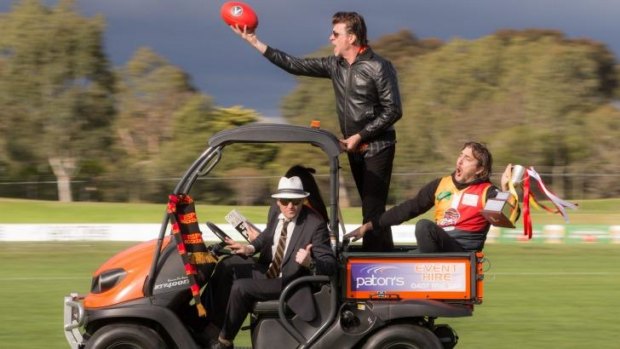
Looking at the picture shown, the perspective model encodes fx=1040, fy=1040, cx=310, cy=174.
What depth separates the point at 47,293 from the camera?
12570 millimetres

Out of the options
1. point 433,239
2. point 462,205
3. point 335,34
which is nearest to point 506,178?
point 462,205

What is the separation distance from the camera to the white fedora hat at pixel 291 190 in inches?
256

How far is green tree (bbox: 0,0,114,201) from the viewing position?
5103 cm

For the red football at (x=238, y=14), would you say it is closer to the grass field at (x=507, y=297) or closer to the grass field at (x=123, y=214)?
the grass field at (x=507, y=297)

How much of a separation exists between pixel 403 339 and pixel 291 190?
1.18 meters

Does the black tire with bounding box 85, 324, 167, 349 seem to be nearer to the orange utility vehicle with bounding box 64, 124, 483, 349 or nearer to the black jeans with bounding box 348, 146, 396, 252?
the orange utility vehicle with bounding box 64, 124, 483, 349

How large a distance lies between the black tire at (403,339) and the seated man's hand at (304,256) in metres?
0.66

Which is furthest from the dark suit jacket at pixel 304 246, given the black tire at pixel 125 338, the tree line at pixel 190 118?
the tree line at pixel 190 118

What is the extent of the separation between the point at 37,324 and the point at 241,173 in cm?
3163

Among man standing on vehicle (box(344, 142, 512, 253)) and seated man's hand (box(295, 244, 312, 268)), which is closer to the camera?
seated man's hand (box(295, 244, 312, 268))

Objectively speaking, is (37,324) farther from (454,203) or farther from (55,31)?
(55,31)

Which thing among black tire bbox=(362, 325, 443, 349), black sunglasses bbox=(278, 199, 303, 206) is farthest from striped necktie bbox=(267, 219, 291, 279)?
black tire bbox=(362, 325, 443, 349)

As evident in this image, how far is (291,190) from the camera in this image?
654 centimetres

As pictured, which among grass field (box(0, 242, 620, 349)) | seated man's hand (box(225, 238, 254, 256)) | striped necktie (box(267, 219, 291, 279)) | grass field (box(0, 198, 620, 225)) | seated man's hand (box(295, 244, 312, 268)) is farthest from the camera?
grass field (box(0, 198, 620, 225))
